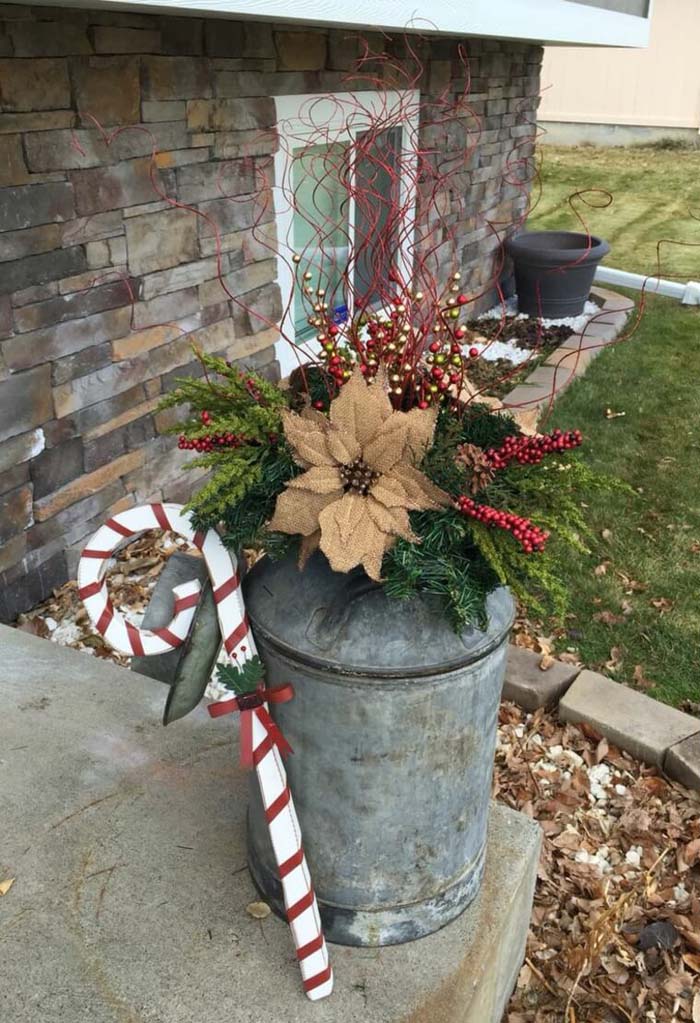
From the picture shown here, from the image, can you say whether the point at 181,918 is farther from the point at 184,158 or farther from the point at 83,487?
the point at 184,158

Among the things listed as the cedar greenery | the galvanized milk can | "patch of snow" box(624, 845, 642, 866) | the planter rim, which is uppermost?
the cedar greenery

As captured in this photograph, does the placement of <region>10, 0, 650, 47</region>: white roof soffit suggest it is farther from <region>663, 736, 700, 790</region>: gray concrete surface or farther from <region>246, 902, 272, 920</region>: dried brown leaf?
<region>663, 736, 700, 790</region>: gray concrete surface

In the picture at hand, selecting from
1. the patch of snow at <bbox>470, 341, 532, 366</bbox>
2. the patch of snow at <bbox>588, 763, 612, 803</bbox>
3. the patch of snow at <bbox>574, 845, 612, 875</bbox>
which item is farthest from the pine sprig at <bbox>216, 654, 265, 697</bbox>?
the patch of snow at <bbox>470, 341, 532, 366</bbox>

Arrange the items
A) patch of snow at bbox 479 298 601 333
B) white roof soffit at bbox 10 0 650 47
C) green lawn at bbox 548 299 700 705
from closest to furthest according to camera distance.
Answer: white roof soffit at bbox 10 0 650 47 < green lawn at bbox 548 299 700 705 < patch of snow at bbox 479 298 601 333

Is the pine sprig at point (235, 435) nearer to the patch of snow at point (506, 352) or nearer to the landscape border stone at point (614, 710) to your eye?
the landscape border stone at point (614, 710)

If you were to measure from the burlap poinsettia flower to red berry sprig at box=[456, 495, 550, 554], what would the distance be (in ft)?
0.14

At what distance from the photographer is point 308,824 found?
175cm

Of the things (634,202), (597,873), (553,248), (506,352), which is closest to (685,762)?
(597,873)

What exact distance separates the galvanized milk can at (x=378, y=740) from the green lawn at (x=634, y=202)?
7.60 metres

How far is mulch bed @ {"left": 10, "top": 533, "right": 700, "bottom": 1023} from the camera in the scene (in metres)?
2.24

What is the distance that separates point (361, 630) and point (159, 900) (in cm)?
86

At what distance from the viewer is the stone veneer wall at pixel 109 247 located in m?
3.08

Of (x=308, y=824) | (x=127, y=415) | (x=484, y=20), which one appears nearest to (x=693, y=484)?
(x=484, y=20)

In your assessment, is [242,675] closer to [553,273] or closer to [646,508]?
[646,508]
